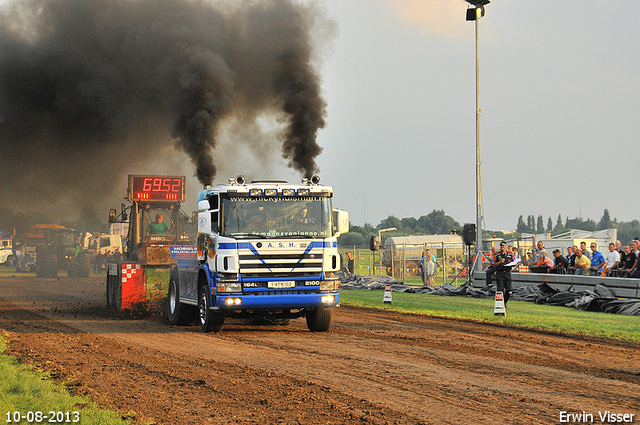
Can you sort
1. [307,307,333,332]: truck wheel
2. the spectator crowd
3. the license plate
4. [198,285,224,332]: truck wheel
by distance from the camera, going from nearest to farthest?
1. the license plate
2. [198,285,224,332]: truck wheel
3. [307,307,333,332]: truck wheel
4. the spectator crowd

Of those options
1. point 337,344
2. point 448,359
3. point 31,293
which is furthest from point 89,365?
point 31,293

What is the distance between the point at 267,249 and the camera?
12.3 meters

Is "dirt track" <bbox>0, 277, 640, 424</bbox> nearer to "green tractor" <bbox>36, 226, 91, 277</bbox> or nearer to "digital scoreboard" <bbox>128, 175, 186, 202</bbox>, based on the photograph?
"digital scoreboard" <bbox>128, 175, 186, 202</bbox>

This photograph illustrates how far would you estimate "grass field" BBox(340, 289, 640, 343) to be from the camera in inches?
537

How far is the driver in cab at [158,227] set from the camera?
63.4 feet

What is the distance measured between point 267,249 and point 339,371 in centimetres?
404

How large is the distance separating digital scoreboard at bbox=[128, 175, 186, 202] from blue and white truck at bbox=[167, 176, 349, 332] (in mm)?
6400

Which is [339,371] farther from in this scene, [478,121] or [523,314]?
[478,121]

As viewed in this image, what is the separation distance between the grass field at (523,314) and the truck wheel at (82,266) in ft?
68.9

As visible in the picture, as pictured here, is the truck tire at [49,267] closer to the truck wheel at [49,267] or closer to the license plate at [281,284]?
the truck wheel at [49,267]

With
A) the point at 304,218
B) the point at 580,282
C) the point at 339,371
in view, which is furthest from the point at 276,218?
the point at 580,282

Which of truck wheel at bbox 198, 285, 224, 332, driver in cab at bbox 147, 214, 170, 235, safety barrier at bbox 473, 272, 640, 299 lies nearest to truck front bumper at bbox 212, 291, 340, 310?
truck wheel at bbox 198, 285, 224, 332

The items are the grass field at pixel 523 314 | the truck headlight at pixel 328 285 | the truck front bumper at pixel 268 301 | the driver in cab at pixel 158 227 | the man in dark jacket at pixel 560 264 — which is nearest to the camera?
the truck front bumper at pixel 268 301

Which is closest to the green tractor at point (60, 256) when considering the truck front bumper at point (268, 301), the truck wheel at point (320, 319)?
the truck wheel at point (320, 319)
